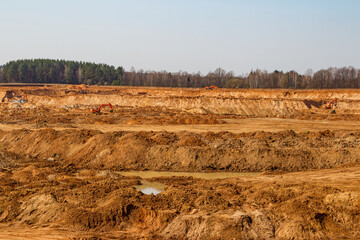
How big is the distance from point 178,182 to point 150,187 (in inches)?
51.4

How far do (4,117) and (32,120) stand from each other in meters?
5.53

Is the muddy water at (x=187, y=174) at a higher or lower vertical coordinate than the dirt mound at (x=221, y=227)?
lower

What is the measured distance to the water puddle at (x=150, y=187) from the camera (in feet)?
62.3

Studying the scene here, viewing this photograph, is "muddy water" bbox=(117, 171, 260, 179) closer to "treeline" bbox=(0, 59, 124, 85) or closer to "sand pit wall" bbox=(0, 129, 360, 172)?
"sand pit wall" bbox=(0, 129, 360, 172)

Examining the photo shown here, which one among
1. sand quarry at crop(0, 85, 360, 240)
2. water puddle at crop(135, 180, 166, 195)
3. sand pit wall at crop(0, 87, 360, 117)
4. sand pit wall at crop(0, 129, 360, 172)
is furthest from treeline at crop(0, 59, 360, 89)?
water puddle at crop(135, 180, 166, 195)

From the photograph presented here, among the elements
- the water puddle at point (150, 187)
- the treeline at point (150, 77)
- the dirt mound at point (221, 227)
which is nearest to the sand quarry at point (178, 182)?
the dirt mound at point (221, 227)

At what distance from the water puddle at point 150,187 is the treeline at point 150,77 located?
3367 inches

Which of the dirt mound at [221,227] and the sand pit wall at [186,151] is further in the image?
the sand pit wall at [186,151]

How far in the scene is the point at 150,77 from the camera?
391 ft

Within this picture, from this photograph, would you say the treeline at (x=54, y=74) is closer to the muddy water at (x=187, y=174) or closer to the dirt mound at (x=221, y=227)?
the muddy water at (x=187, y=174)

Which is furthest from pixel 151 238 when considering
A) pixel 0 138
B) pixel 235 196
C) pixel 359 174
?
pixel 0 138

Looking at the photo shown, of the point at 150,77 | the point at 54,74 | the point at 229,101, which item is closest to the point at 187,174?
the point at 229,101

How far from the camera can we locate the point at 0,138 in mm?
30281

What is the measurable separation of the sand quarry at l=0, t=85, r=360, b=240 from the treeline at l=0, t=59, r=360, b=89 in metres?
66.3
